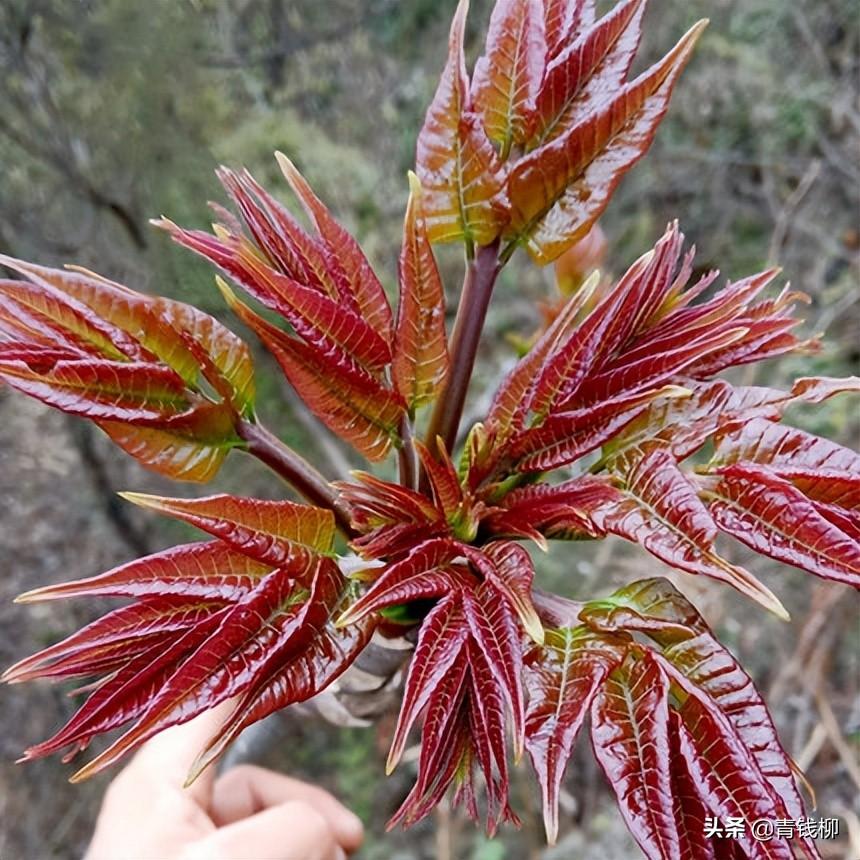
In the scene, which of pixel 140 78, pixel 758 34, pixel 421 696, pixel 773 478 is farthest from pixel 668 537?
pixel 758 34

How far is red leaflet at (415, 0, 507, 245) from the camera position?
0.51 metres

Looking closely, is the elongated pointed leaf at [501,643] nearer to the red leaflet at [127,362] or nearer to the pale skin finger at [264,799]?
the red leaflet at [127,362]

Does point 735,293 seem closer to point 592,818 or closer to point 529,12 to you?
point 529,12

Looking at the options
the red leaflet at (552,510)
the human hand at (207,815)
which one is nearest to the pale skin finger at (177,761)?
the human hand at (207,815)

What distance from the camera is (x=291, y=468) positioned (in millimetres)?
548

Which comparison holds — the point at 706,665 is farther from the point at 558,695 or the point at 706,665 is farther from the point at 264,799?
the point at 264,799

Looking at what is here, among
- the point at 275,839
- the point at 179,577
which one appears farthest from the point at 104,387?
the point at 275,839

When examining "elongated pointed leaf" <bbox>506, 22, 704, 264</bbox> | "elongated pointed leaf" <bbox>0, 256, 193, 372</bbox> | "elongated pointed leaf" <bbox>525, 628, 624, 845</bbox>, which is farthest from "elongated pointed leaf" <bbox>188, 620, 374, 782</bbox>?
"elongated pointed leaf" <bbox>506, 22, 704, 264</bbox>

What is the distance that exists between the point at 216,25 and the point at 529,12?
1.53 metres

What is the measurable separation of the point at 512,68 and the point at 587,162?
9 centimetres

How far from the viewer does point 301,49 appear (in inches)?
87.9

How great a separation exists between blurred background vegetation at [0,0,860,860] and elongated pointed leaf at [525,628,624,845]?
0.55 m

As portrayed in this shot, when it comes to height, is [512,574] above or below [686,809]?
above

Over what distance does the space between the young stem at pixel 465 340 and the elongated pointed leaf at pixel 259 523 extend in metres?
0.15
